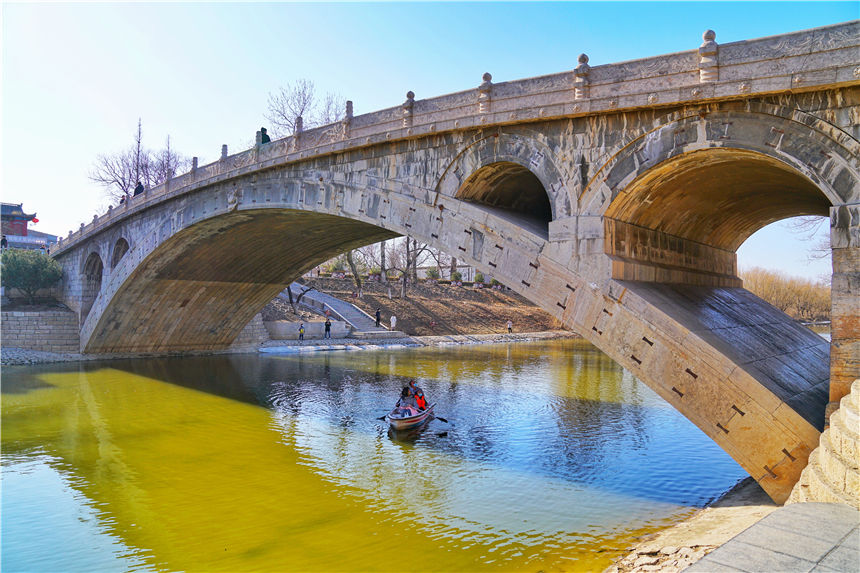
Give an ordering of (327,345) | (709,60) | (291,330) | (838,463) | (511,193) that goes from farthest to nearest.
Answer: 1. (291,330)
2. (327,345)
3. (511,193)
4. (709,60)
5. (838,463)

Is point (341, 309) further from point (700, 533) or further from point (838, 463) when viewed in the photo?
point (838, 463)

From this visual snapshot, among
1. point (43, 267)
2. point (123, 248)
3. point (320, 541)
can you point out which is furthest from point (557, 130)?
point (43, 267)

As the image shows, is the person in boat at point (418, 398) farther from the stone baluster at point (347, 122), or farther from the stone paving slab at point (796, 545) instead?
the stone paving slab at point (796, 545)

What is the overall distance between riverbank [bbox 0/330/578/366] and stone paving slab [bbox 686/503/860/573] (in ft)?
99.4

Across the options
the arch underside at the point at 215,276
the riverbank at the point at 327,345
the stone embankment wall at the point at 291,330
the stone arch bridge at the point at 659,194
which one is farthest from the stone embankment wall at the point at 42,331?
the stone arch bridge at the point at 659,194

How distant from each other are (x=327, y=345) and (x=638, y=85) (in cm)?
2783

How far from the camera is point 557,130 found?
1153 cm

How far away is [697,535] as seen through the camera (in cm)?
865

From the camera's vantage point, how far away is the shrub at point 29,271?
31078mm

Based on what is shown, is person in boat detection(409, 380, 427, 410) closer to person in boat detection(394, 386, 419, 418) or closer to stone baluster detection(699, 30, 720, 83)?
person in boat detection(394, 386, 419, 418)

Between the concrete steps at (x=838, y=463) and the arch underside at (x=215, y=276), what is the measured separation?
16603 mm

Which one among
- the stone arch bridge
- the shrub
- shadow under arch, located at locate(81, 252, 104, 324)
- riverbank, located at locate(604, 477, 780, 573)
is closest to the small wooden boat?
the stone arch bridge

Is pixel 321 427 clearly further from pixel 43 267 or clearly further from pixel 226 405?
pixel 43 267

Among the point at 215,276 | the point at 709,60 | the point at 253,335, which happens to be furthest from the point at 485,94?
the point at 253,335
